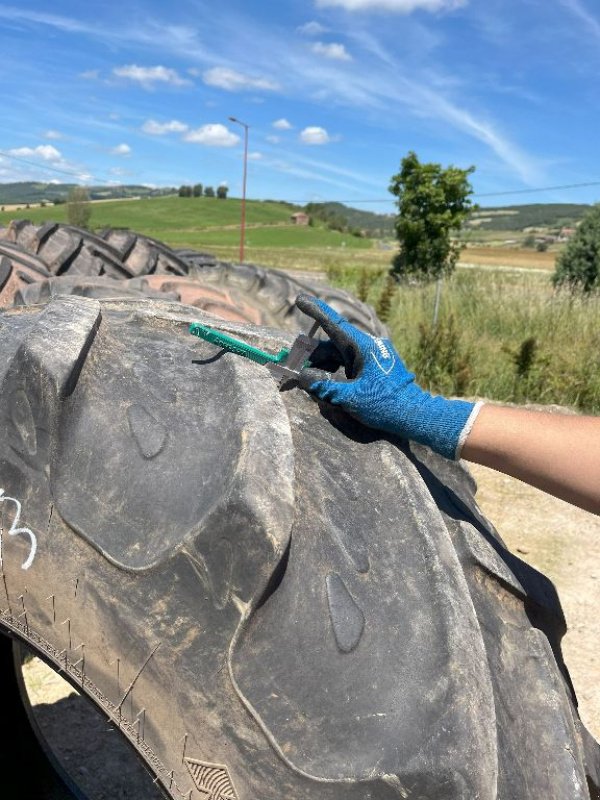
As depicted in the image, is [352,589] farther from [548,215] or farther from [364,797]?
[548,215]

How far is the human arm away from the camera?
1341mm

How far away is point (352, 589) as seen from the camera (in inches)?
42.9

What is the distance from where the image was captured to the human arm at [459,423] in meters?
1.34

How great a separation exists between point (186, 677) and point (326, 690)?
0.22m

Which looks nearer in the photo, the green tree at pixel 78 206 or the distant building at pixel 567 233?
the distant building at pixel 567 233

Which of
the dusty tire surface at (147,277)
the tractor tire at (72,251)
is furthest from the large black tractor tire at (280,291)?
the tractor tire at (72,251)

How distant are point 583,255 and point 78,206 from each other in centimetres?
4067

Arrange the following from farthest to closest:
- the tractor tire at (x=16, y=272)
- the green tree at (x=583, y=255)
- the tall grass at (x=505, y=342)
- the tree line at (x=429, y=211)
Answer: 1. the tree line at (x=429, y=211)
2. the green tree at (x=583, y=255)
3. the tall grass at (x=505, y=342)
4. the tractor tire at (x=16, y=272)

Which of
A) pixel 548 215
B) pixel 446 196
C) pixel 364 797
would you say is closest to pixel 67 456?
pixel 364 797

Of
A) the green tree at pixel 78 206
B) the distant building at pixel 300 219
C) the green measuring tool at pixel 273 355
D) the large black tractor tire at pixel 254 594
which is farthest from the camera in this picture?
the distant building at pixel 300 219

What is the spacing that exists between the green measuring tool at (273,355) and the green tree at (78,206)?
47.8m

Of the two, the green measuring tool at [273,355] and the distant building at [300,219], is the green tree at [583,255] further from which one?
the distant building at [300,219]

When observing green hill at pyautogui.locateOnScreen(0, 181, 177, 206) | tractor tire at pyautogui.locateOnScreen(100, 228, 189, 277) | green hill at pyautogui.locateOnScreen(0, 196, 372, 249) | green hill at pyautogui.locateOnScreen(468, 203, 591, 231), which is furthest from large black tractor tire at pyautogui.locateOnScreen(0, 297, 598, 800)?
green hill at pyautogui.locateOnScreen(468, 203, 591, 231)

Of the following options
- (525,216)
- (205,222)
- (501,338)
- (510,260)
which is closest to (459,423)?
(501,338)
